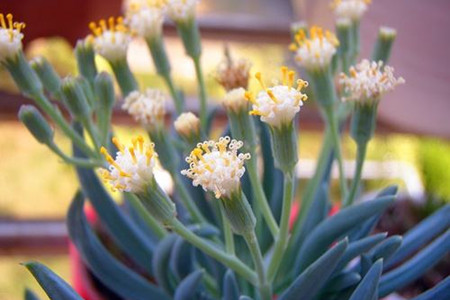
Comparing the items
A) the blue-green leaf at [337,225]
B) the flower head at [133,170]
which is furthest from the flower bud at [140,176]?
the blue-green leaf at [337,225]

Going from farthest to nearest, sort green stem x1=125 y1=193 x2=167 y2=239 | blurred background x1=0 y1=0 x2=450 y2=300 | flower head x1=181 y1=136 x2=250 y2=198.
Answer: blurred background x1=0 y1=0 x2=450 y2=300
green stem x1=125 y1=193 x2=167 y2=239
flower head x1=181 y1=136 x2=250 y2=198

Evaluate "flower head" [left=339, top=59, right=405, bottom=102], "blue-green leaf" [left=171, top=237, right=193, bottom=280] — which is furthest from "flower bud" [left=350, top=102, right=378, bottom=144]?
"blue-green leaf" [left=171, top=237, right=193, bottom=280]

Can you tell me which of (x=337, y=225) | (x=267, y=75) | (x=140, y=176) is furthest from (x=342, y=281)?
(x=267, y=75)

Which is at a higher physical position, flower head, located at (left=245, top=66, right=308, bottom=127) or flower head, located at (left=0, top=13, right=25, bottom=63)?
flower head, located at (left=0, top=13, right=25, bottom=63)

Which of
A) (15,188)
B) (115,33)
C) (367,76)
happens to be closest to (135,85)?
(115,33)

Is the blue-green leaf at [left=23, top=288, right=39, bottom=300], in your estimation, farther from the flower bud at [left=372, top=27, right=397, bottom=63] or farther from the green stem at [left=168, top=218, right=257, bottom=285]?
the flower bud at [left=372, top=27, right=397, bottom=63]

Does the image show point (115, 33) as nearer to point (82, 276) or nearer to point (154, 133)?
point (154, 133)

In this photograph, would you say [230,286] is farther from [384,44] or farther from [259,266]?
[384,44]
